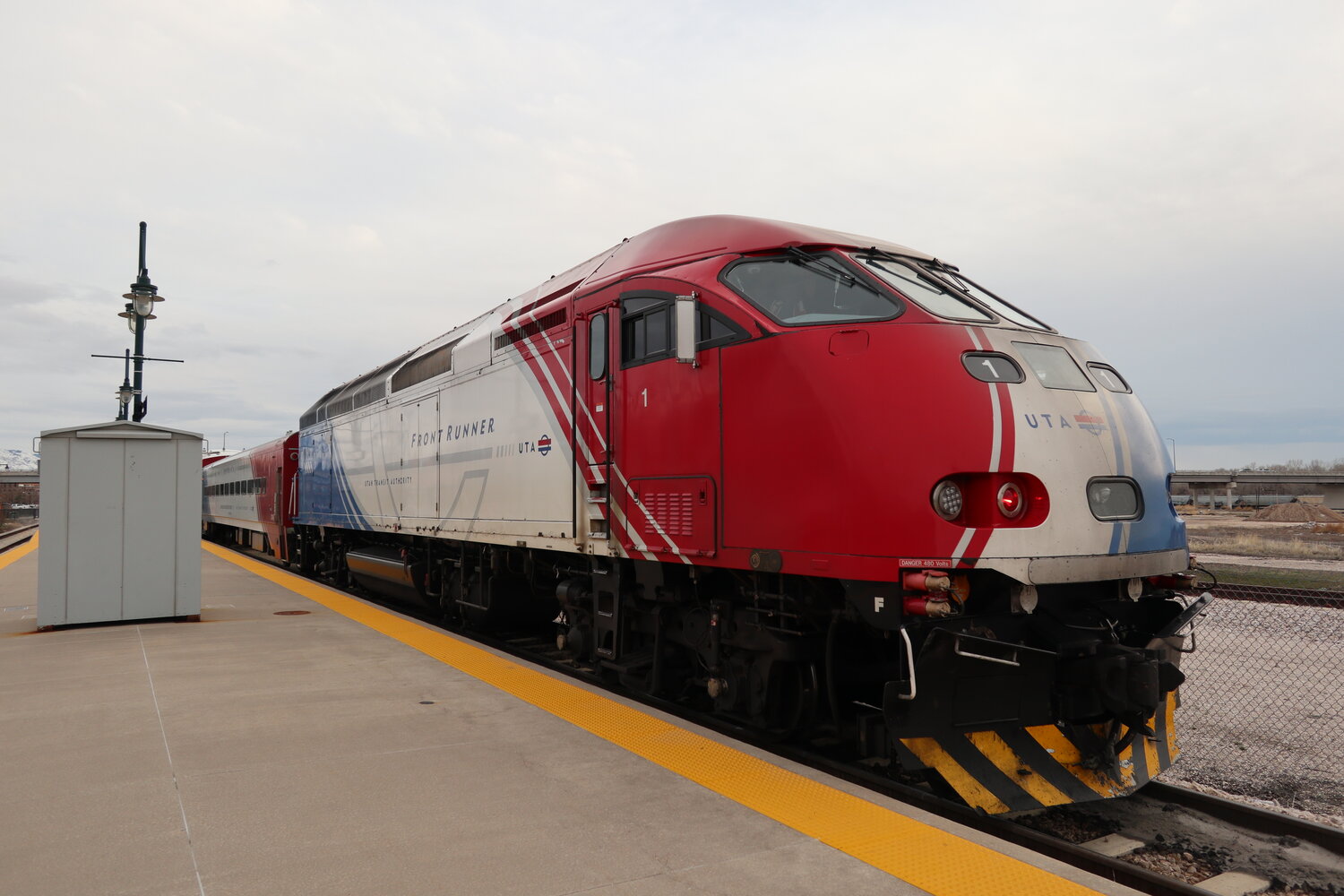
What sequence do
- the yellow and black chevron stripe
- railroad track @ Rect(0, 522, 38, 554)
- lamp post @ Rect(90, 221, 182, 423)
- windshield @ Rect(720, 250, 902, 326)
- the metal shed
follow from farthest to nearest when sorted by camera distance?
1. railroad track @ Rect(0, 522, 38, 554)
2. lamp post @ Rect(90, 221, 182, 423)
3. the metal shed
4. windshield @ Rect(720, 250, 902, 326)
5. the yellow and black chevron stripe

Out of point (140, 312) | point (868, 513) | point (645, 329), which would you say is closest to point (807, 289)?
point (645, 329)

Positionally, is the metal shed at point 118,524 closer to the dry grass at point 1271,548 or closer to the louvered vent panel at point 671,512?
the louvered vent panel at point 671,512

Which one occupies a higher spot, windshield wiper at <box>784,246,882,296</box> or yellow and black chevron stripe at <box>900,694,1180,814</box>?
windshield wiper at <box>784,246,882,296</box>

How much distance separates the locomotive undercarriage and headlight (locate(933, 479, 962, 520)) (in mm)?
A: 331

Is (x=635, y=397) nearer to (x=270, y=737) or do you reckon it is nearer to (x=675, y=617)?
(x=675, y=617)

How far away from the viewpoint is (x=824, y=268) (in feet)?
17.3

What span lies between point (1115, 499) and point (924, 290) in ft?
5.22

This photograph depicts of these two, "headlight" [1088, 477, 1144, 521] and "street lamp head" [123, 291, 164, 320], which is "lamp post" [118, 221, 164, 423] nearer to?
"street lamp head" [123, 291, 164, 320]

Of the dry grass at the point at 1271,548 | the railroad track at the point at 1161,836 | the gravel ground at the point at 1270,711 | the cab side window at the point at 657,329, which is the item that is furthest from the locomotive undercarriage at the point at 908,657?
the dry grass at the point at 1271,548

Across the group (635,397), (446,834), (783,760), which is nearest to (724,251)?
(635,397)

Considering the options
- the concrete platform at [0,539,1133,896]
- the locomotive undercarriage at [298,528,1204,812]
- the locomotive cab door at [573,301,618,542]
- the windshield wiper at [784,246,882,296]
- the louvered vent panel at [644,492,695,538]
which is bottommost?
the concrete platform at [0,539,1133,896]

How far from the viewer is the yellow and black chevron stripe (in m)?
4.37

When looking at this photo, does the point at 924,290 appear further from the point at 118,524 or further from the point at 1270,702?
the point at 118,524

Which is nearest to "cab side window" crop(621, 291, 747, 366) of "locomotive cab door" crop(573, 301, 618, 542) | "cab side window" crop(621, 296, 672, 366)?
"cab side window" crop(621, 296, 672, 366)
